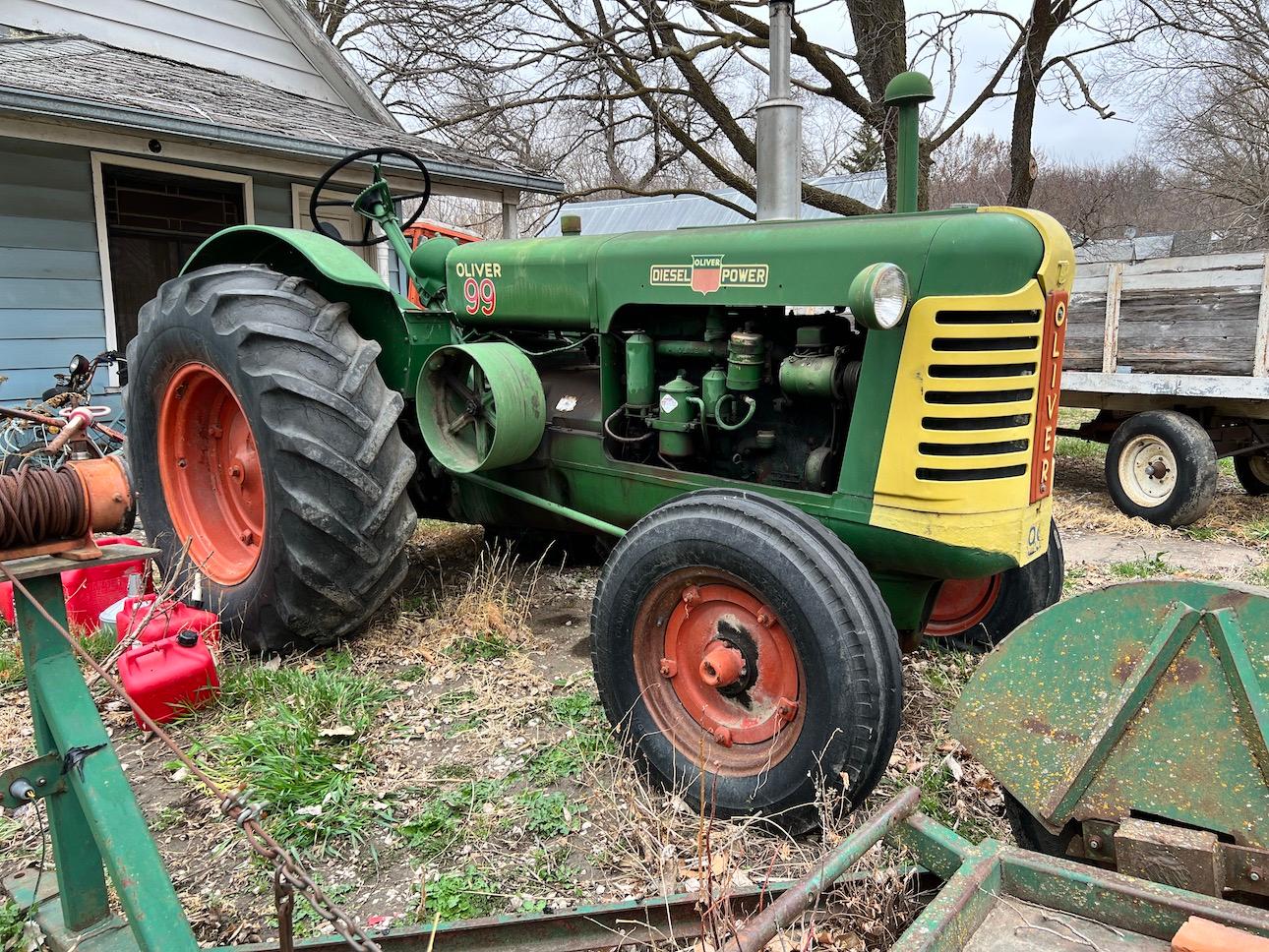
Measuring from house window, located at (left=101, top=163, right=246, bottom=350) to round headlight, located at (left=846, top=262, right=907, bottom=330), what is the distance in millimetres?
5767

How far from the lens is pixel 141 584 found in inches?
138

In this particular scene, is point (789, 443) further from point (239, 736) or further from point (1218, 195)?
point (1218, 195)

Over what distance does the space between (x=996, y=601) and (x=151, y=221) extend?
20.8ft

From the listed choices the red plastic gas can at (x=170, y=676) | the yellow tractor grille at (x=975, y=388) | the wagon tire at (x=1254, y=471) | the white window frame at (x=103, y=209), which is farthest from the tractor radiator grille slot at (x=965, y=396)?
the white window frame at (x=103, y=209)

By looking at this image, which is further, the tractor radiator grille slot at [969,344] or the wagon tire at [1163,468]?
the wagon tire at [1163,468]

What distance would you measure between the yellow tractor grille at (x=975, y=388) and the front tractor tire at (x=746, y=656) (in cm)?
40

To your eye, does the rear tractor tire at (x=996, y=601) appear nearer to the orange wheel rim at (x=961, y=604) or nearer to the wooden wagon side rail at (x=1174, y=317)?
the orange wheel rim at (x=961, y=604)

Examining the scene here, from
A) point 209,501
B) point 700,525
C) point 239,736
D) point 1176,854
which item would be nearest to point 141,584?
point 209,501

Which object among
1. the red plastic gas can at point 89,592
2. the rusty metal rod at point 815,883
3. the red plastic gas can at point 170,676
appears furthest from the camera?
the red plastic gas can at point 89,592

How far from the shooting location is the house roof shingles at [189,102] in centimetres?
522

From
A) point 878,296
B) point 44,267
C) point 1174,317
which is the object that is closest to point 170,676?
point 878,296

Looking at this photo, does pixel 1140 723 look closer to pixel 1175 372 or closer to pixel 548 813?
pixel 548 813

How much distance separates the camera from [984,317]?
2.38 m

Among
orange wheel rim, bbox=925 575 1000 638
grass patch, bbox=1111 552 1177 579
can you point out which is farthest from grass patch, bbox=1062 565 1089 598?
orange wheel rim, bbox=925 575 1000 638
